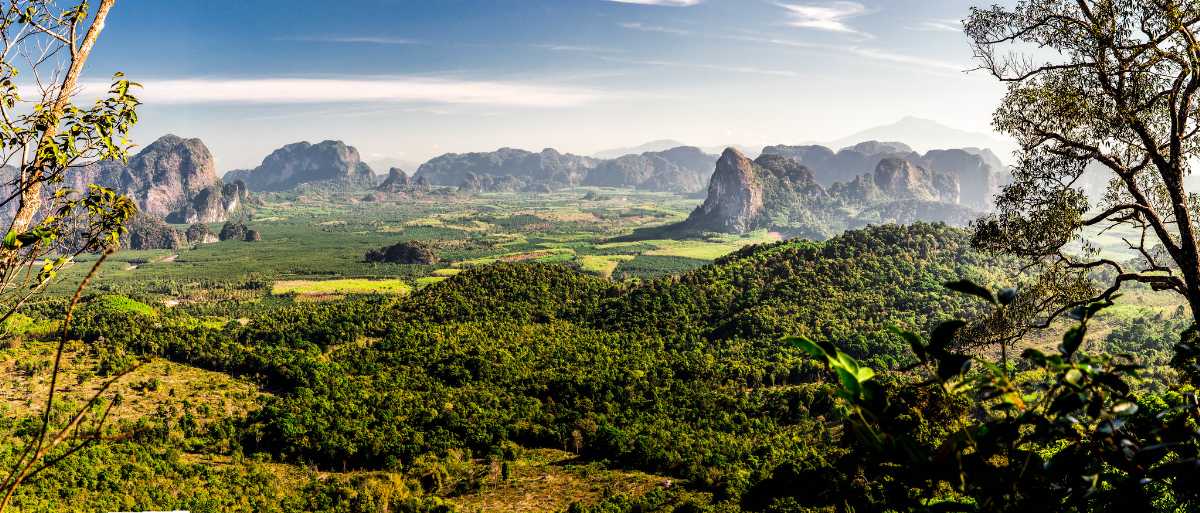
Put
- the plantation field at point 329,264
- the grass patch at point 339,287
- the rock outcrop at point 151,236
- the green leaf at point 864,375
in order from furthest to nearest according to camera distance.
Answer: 1. the rock outcrop at point 151,236
2. the plantation field at point 329,264
3. the grass patch at point 339,287
4. the green leaf at point 864,375

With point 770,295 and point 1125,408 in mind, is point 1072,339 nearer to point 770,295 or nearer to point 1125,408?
point 1125,408

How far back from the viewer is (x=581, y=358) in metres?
52.0

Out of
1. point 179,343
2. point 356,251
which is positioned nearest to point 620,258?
point 356,251

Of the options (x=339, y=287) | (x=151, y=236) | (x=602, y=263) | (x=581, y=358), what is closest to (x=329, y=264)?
(x=339, y=287)

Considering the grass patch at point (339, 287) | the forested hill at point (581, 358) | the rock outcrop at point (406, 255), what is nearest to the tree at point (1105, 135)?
the forested hill at point (581, 358)

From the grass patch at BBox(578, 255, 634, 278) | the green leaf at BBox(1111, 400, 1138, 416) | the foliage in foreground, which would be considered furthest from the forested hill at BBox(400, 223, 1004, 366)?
the green leaf at BBox(1111, 400, 1138, 416)

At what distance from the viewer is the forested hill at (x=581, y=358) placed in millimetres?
36531

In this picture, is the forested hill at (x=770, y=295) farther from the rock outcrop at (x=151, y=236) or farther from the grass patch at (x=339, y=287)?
the rock outcrop at (x=151, y=236)

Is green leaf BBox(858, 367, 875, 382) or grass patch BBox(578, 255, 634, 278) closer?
green leaf BBox(858, 367, 875, 382)

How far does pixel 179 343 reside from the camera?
174 ft

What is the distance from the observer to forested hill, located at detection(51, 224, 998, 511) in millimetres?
36531

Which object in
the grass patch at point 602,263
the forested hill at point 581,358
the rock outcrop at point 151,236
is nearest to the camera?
the forested hill at point 581,358

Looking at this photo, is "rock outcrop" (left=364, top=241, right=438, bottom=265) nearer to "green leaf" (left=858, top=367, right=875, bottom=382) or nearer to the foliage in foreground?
the foliage in foreground

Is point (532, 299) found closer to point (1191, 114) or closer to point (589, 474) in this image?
point (589, 474)
